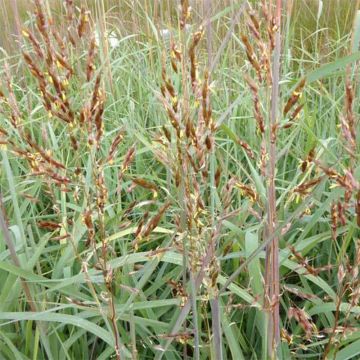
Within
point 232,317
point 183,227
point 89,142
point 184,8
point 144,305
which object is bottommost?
point 232,317

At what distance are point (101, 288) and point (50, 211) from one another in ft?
1.29

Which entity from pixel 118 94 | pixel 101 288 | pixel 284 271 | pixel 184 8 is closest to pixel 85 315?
pixel 101 288

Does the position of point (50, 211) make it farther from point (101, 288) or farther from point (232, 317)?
point (232, 317)

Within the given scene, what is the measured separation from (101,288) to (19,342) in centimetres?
16

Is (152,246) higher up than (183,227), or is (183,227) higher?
(183,227)

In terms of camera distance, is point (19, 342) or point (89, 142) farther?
point (19, 342)

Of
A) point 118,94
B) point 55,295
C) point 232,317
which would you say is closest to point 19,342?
point 55,295

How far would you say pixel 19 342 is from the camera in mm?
902

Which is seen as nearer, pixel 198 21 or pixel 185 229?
pixel 185 229

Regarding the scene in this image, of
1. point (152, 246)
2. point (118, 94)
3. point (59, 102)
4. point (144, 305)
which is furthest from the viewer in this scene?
point (118, 94)

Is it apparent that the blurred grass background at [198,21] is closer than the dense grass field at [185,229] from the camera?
No

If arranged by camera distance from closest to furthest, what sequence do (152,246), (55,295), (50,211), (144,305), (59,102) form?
(59,102), (144,305), (55,295), (152,246), (50,211)

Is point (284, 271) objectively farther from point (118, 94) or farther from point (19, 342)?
point (118, 94)

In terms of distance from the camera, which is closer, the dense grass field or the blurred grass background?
the dense grass field
